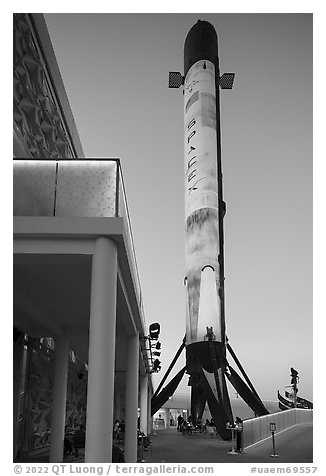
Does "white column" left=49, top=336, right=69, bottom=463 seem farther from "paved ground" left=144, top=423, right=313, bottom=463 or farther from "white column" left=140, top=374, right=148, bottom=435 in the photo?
"white column" left=140, top=374, right=148, bottom=435

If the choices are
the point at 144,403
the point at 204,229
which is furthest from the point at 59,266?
the point at 144,403

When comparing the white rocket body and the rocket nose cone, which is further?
the rocket nose cone

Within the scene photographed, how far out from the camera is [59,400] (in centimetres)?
1623

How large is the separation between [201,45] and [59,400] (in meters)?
23.1

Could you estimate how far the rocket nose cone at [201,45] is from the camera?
32.5 metres

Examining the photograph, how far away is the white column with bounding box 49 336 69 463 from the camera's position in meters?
15.9

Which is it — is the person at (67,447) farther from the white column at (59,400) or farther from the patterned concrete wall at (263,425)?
the patterned concrete wall at (263,425)

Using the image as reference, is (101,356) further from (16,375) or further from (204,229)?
(204,229)

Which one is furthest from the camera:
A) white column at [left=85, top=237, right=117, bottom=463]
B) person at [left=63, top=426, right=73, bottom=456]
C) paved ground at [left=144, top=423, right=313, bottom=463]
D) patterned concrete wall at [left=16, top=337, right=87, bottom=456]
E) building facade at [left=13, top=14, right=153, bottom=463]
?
patterned concrete wall at [left=16, top=337, right=87, bottom=456]

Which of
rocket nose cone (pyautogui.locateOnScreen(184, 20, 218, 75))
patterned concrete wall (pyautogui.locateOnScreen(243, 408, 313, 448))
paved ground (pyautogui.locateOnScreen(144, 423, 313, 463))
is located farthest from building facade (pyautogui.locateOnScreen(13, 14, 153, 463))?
rocket nose cone (pyautogui.locateOnScreen(184, 20, 218, 75))

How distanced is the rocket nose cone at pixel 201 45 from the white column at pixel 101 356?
2596 centimetres

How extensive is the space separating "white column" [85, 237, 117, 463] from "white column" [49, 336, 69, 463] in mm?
8063

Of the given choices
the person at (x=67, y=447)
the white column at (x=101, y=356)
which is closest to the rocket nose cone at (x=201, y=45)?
the person at (x=67, y=447)
